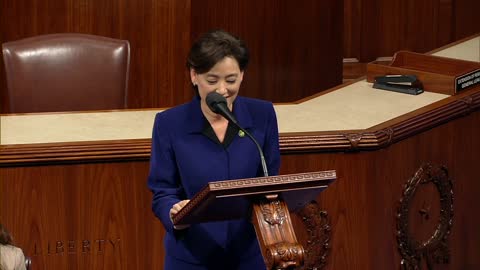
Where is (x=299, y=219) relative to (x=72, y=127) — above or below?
below

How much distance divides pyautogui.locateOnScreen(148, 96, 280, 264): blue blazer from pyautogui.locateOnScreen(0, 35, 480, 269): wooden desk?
865 millimetres

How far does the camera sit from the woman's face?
2.91 meters

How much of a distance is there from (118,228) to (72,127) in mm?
464

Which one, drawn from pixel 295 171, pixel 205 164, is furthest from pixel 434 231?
pixel 205 164

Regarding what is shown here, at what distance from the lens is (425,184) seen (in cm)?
427

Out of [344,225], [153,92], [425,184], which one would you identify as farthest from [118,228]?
[153,92]

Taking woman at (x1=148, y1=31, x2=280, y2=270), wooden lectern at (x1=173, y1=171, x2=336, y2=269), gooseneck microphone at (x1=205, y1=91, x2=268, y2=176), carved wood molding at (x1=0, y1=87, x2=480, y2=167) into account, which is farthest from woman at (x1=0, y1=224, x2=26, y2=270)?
carved wood molding at (x1=0, y1=87, x2=480, y2=167)

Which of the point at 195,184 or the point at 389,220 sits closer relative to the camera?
the point at 195,184

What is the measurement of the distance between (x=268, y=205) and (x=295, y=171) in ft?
4.19

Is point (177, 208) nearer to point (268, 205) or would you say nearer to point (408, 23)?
point (268, 205)

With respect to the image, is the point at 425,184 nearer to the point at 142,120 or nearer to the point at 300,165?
the point at 300,165

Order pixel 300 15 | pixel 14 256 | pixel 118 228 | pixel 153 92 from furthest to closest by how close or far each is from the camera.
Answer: pixel 300 15, pixel 153 92, pixel 118 228, pixel 14 256

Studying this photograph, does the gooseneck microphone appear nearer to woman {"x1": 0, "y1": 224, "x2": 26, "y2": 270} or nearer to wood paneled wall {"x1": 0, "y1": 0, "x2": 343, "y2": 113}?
woman {"x1": 0, "y1": 224, "x2": 26, "y2": 270}

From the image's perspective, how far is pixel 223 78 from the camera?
2910mm
